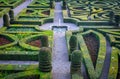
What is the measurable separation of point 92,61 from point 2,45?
6.29m

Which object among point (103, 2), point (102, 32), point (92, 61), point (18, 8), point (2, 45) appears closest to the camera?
point (92, 61)

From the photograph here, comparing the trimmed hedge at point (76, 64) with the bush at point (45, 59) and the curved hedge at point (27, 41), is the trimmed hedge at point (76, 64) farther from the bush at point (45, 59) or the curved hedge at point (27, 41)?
the curved hedge at point (27, 41)

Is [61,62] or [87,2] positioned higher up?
[87,2]

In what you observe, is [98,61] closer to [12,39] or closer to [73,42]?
[73,42]

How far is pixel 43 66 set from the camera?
11.5 m

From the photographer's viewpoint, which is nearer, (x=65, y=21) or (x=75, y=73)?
(x=75, y=73)

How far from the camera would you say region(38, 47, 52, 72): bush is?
11.1m

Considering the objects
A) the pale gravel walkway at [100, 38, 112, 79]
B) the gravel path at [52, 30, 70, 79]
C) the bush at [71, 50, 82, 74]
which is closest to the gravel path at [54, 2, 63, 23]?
the gravel path at [52, 30, 70, 79]

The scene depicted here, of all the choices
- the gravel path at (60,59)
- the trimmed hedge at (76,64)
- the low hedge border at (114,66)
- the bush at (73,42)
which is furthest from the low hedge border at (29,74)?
the low hedge border at (114,66)

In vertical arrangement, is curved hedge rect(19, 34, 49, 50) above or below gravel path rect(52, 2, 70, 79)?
above

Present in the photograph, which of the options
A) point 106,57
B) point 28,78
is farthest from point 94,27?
point 28,78

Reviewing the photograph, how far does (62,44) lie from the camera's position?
1641 cm

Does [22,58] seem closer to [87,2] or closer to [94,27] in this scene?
[94,27]

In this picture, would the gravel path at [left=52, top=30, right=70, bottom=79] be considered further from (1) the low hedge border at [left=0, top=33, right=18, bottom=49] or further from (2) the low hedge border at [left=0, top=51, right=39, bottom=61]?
(1) the low hedge border at [left=0, top=33, right=18, bottom=49]
